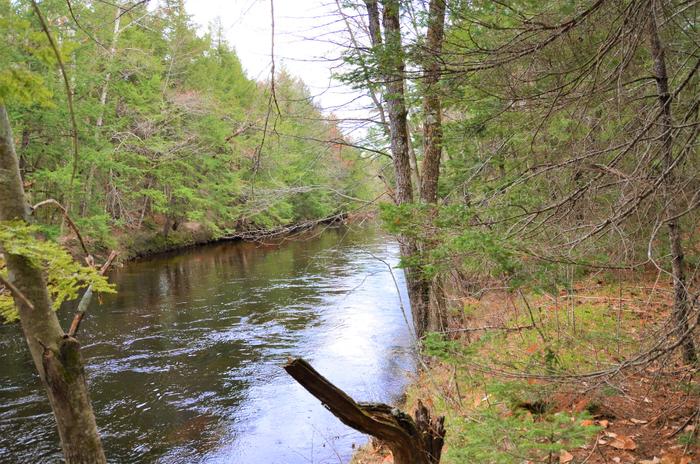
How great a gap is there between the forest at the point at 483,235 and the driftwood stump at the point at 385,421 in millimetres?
14

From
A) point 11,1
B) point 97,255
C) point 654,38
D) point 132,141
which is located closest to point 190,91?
point 132,141

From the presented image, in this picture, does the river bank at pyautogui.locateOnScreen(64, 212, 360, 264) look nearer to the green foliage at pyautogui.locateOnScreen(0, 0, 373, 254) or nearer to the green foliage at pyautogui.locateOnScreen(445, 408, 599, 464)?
the green foliage at pyautogui.locateOnScreen(0, 0, 373, 254)

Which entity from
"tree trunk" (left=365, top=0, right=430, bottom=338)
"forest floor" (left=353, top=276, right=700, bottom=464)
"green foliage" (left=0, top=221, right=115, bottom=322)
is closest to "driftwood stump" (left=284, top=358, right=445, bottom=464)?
"forest floor" (left=353, top=276, right=700, bottom=464)

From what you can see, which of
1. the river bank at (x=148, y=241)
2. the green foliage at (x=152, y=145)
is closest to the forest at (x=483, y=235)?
the green foliage at (x=152, y=145)

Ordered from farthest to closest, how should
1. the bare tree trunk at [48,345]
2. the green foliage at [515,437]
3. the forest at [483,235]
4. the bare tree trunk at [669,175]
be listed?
the bare tree trunk at [669,175] → the bare tree trunk at [48,345] → the forest at [483,235] → the green foliage at [515,437]

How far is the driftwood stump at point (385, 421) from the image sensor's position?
2.67 m

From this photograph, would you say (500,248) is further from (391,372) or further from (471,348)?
(391,372)

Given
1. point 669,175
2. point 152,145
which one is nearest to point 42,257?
point 669,175

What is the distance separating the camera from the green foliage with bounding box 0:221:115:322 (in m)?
2.75

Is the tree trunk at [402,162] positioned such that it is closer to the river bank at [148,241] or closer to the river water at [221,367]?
the river water at [221,367]

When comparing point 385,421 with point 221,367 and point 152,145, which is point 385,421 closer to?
point 221,367

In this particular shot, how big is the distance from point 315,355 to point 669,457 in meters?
7.38

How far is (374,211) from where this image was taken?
8.88 metres

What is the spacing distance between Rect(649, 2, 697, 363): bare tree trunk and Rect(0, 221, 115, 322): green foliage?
380 centimetres
